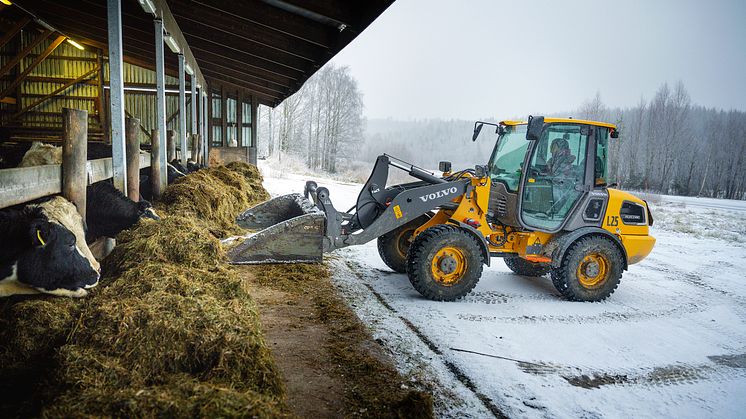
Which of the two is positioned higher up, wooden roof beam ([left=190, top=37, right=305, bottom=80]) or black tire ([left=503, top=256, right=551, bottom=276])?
wooden roof beam ([left=190, top=37, right=305, bottom=80])

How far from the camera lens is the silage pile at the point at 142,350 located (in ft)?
7.25

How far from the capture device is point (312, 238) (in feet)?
19.1

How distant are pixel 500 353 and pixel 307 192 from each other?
3738 millimetres

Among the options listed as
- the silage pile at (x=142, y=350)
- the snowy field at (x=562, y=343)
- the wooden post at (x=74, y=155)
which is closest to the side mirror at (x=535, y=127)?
the snowy field at (x=562, y=343)

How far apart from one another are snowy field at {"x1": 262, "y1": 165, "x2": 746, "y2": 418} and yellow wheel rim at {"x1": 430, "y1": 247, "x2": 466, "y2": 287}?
30 centimetres

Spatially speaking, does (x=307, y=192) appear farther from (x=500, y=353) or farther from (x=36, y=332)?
(x=36, y=332)

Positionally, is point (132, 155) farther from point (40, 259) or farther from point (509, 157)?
point (509, 157)

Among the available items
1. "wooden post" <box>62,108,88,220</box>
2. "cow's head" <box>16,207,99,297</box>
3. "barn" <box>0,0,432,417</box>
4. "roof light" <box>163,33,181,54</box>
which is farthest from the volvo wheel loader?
"roof light" <box>163,33,181,54</box>

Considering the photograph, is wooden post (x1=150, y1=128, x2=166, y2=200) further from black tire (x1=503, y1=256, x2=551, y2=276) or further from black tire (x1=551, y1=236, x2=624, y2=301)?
black tire (x1=551, y1=236, x2=624, y2=301)

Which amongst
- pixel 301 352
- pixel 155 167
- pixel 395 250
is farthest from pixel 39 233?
pixel 155 167

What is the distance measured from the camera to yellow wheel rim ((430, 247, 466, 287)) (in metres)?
5.58

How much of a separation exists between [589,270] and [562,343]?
5.93 ft

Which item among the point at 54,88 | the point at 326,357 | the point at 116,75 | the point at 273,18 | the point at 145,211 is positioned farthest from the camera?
the point at 54,88

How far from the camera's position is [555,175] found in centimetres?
624
